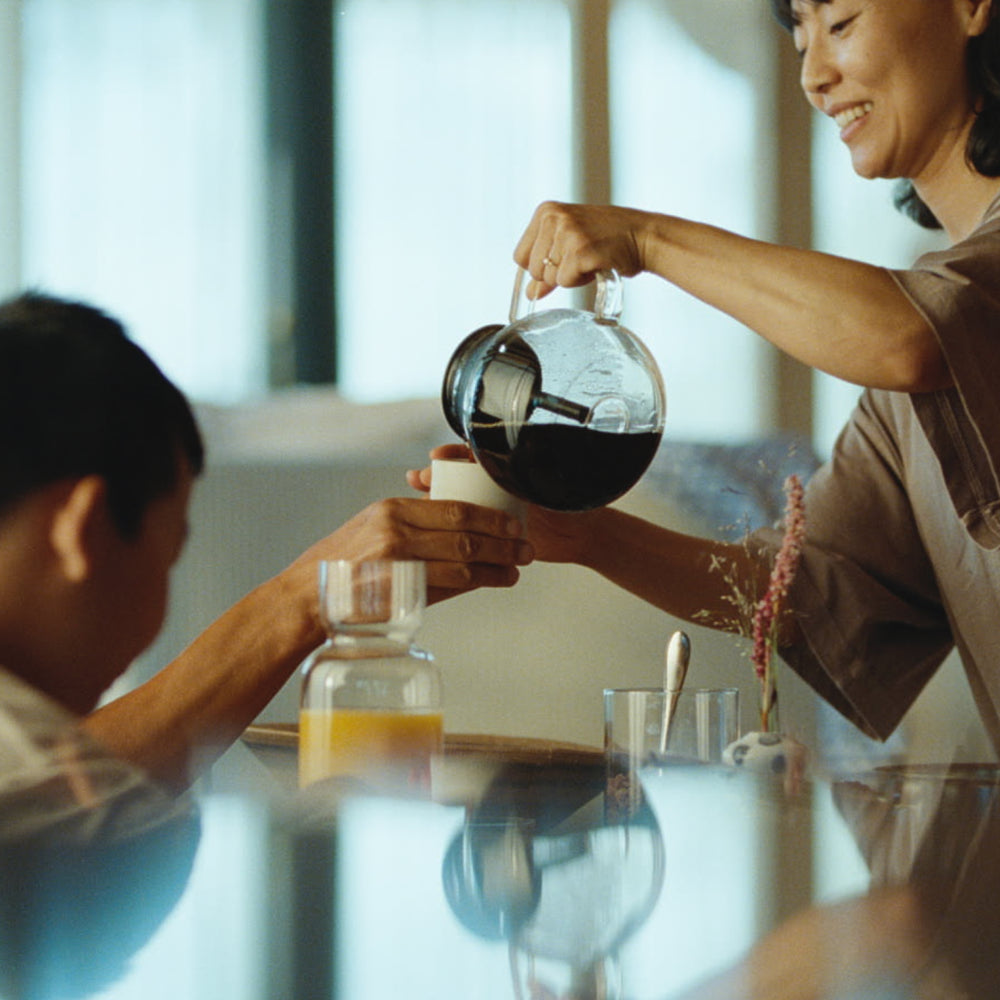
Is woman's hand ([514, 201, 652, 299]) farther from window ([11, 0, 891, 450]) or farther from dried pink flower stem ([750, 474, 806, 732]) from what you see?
window ([11, 0, 891, 450])

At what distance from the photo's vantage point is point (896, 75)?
1400 mm

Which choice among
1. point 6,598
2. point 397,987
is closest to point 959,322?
point 6,598

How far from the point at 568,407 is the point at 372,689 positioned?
0.99ft

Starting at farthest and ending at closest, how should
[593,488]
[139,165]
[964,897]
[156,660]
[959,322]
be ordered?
[139,165] → [156,660] → [959,322] → [593,488] → [964,897]

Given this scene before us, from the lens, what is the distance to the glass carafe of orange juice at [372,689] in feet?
2.21

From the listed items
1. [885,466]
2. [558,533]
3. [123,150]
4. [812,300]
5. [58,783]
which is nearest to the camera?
[58,783]

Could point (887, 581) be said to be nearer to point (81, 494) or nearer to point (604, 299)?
point (604, 299)

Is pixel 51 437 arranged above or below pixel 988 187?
below

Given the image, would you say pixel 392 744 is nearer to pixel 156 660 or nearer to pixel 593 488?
pixel 593 488

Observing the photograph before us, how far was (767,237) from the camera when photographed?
321 cm

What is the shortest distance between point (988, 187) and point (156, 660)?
160 cm

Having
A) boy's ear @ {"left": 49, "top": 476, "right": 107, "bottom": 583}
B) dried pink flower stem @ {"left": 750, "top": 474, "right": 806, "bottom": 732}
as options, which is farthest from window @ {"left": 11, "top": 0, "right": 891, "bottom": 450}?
boy's ear @ {"left": 49, "top": 476, "right": 107, "bottom": 583}

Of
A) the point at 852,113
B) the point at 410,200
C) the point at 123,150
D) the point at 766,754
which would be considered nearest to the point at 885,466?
the point at 852,113

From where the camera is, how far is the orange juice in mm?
674
